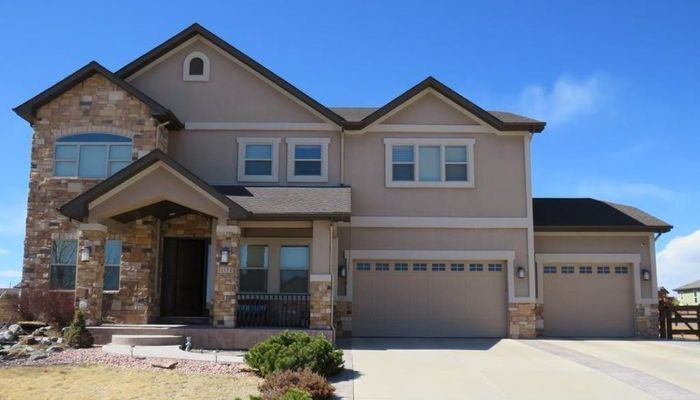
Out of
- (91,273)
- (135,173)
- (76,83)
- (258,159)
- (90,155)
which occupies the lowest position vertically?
(91,273)

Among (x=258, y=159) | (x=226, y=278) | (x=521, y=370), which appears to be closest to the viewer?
(x=521, y=370)

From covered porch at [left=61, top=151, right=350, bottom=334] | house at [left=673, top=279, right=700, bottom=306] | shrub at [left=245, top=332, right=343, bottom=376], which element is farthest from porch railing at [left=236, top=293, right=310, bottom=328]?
house at [left=673, top=279, right=700, bottom=306]

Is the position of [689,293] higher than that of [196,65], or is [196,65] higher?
[196,65]

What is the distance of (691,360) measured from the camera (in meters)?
14.2

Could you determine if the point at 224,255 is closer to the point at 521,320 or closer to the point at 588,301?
the point at 521,320

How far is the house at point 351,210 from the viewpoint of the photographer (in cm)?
1773

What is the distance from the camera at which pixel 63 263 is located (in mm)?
17453

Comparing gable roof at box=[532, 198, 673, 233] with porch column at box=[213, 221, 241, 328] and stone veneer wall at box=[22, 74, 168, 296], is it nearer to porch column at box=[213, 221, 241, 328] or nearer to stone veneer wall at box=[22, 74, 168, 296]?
porch column at box=[213, 221, 241, 328]

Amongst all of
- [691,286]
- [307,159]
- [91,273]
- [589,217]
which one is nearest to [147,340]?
[91,273]

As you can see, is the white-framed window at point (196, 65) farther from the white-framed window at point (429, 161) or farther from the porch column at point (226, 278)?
the porch column at point (226, 278)

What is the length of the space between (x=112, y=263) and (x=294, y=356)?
340 inches

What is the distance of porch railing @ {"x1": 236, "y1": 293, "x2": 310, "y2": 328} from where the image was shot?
16.5 meters

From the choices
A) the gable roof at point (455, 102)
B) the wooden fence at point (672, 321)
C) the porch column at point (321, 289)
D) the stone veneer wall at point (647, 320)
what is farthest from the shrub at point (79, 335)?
the wooden fence at point (672, 321)

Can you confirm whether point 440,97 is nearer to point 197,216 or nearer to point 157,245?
point 197,216
